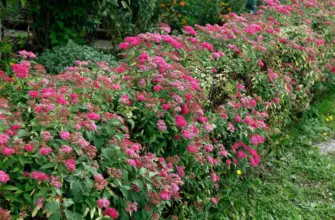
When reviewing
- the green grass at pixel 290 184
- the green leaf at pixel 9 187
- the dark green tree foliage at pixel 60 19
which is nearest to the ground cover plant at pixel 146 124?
the green leaf at pixel 9 187

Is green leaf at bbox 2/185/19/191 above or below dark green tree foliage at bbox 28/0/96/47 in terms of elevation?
above

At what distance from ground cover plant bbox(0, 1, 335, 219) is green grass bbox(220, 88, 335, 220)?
168 mm

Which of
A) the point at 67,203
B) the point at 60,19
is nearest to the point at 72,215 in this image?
the point at 67,203

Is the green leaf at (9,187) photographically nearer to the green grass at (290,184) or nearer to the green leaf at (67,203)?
the green leaf at (67,203)

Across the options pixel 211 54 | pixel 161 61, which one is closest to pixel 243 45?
pixel 211 54

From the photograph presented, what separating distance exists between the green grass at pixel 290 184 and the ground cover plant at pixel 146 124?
0.55ft

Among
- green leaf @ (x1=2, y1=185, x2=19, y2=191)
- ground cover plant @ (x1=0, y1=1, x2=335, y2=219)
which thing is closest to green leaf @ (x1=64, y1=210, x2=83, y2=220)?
ground cover plant @ (x1=0, y1=1, x2=335, y2=219)

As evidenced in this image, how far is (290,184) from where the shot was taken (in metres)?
4.33

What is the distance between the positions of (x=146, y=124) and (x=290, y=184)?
2.07 meters

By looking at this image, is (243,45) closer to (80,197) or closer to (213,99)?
(213,99)

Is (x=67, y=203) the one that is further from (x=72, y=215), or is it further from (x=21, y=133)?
(x=21, y=133)

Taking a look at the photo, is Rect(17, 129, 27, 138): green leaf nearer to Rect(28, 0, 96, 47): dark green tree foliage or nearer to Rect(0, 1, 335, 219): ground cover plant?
Rect(0, 1, 335, 219): ground cover plant

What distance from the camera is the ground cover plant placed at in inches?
81.4

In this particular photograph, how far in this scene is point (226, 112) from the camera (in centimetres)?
357
